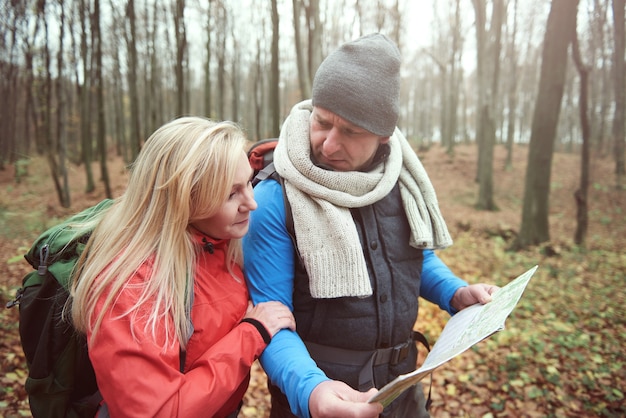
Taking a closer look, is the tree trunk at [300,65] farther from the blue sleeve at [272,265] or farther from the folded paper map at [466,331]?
the folded paper map at [466,331]

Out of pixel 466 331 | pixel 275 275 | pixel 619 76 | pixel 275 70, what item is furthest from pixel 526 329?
pixel 619 76

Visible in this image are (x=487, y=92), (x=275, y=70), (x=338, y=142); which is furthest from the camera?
(x=487, y=92)

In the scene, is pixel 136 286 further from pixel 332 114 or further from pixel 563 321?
pixel 563 321

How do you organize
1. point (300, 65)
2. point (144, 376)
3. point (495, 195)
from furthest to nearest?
1. point (495, 195)
2. point (300, 65)
3. point (144, 376)

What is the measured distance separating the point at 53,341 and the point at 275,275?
0.83 m

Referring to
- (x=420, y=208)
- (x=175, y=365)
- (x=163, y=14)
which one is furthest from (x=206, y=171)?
(x=163, y=14)

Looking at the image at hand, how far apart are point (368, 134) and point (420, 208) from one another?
45 cm

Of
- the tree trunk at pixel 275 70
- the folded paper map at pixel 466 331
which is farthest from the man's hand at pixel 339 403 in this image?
the tree trunk at pixel 275 70

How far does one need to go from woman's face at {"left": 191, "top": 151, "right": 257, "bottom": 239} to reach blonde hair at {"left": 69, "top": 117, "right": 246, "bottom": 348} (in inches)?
1.2

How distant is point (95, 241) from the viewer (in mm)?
1379

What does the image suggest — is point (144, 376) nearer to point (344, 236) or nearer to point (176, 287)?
point (176, 287)

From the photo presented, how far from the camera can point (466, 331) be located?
1.35 m

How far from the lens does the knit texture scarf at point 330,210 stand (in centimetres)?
147

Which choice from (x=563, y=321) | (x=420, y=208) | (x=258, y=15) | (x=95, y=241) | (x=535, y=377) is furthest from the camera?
(x=258, y=15)
